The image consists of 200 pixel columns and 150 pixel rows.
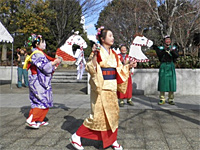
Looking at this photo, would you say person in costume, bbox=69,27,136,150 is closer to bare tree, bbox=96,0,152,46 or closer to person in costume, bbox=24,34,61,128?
person in costume, bbox=24,34,61,128

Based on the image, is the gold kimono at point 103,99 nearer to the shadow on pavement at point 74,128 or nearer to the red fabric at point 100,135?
the red fabric at point 100,135

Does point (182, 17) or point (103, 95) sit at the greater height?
point (182, 17)

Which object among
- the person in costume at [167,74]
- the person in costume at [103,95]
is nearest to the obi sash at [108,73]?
the person in costume at [103,95]

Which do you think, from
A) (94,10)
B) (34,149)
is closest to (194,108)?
(34,149)

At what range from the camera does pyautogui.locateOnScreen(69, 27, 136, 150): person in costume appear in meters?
3.25

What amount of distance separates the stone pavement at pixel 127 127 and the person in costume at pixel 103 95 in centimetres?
29

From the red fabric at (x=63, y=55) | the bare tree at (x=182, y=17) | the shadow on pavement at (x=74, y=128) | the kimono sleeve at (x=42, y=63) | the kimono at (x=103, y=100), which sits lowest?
the shadow on pavement at (x=74, y=128)

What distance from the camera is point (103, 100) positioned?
3291 mm

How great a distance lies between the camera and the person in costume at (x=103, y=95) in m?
3.25

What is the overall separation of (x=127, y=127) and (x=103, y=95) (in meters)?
1.53

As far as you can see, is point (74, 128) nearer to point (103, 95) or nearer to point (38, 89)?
point (38, 89)

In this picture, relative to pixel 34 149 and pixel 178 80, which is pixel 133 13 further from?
pixel 34 149

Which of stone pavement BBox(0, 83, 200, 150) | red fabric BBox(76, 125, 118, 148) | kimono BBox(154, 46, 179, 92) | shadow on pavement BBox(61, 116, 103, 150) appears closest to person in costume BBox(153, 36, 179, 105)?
kimono BBox(154, 46, 179, 92)

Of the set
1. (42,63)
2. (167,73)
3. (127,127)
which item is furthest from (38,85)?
(167,73)
